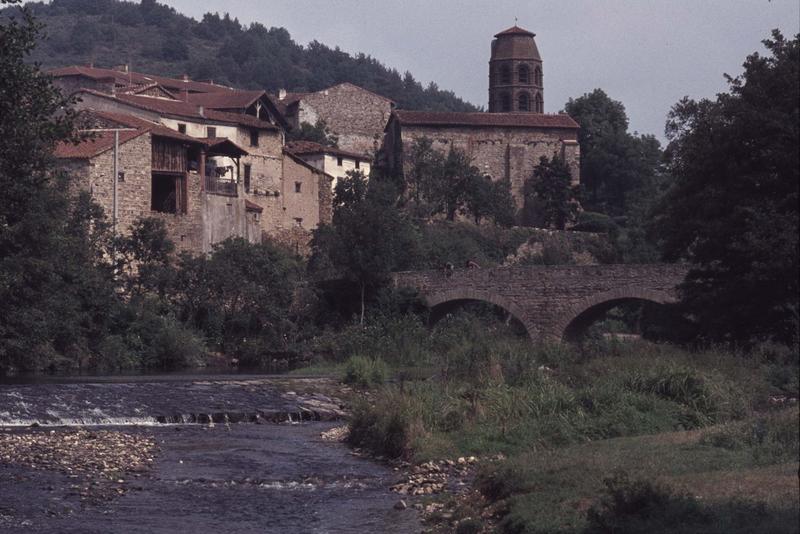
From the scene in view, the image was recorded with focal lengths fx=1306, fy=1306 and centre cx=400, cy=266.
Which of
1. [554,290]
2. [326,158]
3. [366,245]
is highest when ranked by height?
[326,158]

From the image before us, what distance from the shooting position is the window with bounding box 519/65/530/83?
98.8m

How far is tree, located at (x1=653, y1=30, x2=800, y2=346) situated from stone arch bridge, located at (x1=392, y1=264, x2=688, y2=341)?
486 inches

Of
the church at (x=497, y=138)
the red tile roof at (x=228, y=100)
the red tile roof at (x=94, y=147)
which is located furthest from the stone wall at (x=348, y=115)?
the red tile roof at (x=94, y=147)

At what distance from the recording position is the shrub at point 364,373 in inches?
1252

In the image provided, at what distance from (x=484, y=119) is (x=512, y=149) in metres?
2.77

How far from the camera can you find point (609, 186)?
308ft

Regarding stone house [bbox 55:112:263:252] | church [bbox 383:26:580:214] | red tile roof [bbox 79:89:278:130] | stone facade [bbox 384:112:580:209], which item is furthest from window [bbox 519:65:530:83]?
stone house [bbox 55:112:263:252]

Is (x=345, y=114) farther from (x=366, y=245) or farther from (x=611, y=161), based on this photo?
(x=366, y=245)

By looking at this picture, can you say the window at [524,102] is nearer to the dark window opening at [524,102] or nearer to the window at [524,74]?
the dark window opening at [524,102]

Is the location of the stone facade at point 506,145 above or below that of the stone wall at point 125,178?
above

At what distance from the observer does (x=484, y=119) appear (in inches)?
Result: 3440

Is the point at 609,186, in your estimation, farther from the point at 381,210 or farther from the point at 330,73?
the point at 330,73

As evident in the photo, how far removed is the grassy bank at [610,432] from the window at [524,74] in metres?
70.4

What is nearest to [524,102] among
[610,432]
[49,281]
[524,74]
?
[524,74]
